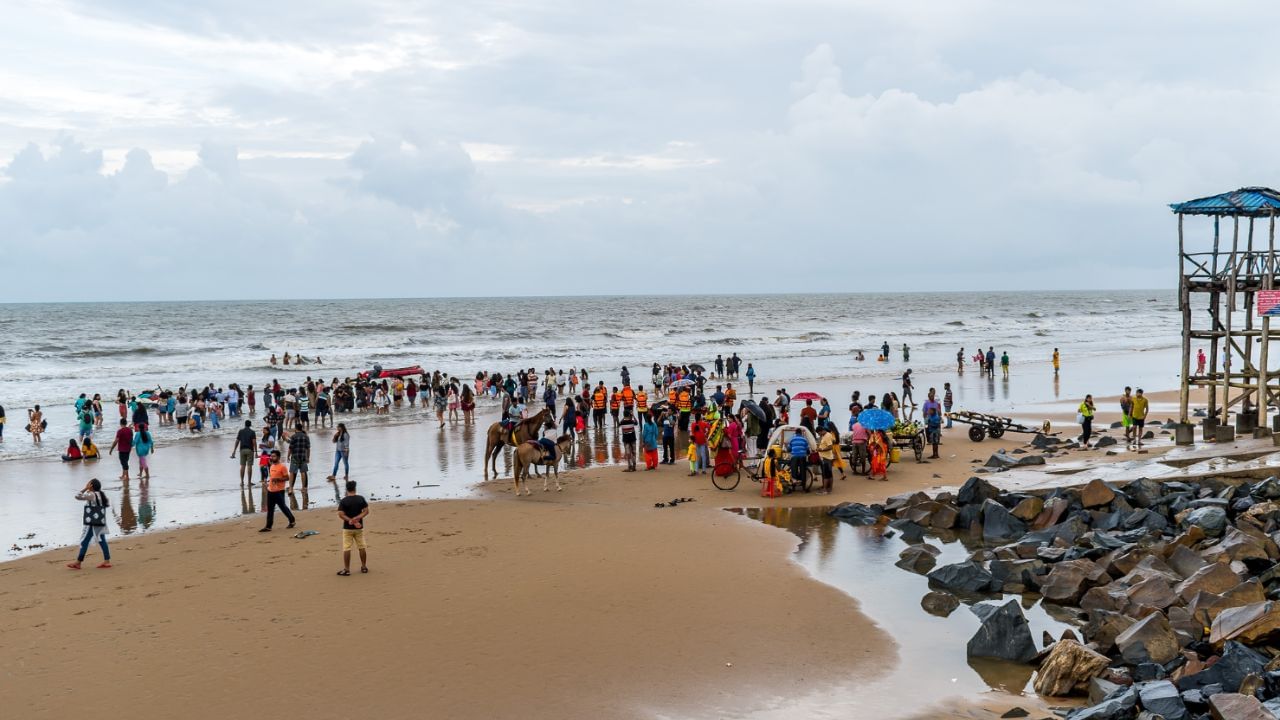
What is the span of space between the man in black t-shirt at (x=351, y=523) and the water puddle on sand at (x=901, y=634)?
240 inches

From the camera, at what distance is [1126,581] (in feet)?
36.6

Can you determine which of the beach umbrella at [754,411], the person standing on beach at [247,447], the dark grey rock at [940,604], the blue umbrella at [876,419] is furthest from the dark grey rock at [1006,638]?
the person standing on beach at [247,447]

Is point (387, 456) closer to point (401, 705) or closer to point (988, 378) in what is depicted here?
point (401, 705)

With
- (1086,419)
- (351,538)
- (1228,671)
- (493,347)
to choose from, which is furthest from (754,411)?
(493,347)

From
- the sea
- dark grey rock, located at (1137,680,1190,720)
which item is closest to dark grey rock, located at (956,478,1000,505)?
dark grey rock, located at (1137,680,1190,720)

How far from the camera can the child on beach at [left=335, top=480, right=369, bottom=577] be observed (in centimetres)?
1261

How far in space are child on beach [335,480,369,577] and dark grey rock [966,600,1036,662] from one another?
7.66 m

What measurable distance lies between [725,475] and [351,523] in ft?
28.6

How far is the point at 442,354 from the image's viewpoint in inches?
Answer: 2783

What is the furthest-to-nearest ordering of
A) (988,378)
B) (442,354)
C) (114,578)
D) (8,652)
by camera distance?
(442,354) < (988,378) < (114,578) < (8,652)

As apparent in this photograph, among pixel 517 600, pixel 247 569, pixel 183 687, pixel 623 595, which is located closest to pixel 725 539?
pixel 623 595

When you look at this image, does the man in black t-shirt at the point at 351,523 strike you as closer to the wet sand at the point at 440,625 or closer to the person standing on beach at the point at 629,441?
the wet sand at the point at 440,625

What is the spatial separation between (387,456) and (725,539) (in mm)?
12793

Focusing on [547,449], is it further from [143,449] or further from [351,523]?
[143,449]
